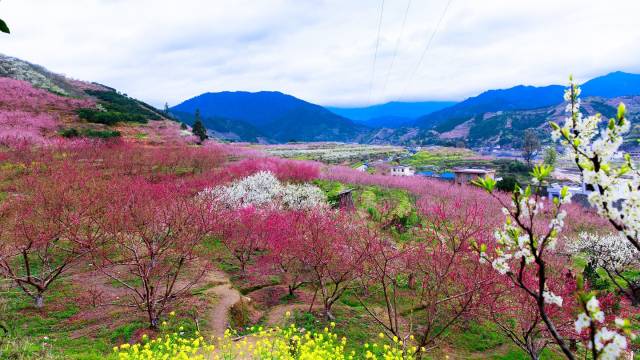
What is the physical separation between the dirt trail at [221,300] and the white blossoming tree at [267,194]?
7657 mm

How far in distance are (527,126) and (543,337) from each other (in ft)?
651

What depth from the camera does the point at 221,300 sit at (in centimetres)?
1571

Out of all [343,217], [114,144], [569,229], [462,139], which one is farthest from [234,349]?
[462,139]

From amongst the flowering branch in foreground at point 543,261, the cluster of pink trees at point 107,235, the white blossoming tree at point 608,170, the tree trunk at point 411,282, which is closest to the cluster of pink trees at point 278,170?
the cluster of pink trees at point 107,235

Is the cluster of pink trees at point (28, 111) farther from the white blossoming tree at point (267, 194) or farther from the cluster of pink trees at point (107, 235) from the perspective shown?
the white blossoming tree at point (267, 194)

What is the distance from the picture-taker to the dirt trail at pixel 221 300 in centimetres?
1369

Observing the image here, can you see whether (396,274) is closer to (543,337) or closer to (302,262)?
(302,262)

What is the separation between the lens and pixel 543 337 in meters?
14.2

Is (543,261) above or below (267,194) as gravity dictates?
above

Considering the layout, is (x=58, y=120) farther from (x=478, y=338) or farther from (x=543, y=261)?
(x=543, y=261)

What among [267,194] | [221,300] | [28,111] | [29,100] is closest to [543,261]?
[221,300]

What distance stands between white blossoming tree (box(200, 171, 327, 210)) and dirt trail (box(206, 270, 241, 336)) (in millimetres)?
7657

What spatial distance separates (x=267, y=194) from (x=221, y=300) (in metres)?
13.3

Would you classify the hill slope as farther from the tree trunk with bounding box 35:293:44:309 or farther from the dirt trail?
the dirt trail
